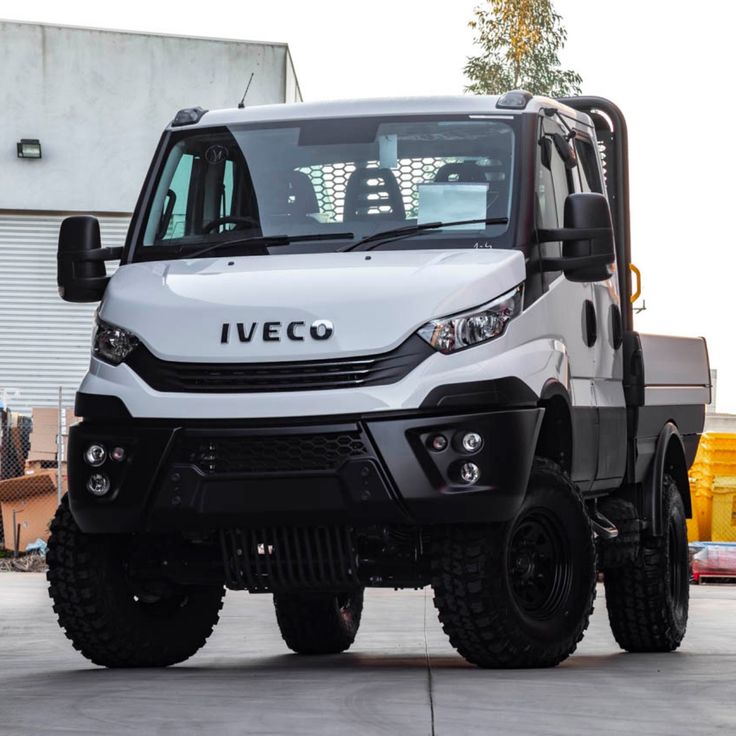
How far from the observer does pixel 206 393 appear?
23.1 feet

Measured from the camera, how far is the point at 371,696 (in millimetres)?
6320

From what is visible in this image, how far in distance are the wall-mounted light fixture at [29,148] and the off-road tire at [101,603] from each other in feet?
65.3

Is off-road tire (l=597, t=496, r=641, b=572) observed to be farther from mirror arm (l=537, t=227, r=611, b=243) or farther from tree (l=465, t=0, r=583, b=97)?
tree (l=465, t=0, r=583, b=97)

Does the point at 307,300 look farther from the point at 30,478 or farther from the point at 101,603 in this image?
the point at 30,478

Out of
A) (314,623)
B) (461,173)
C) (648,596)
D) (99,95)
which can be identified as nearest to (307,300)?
(461,173)

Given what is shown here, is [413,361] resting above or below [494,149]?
below

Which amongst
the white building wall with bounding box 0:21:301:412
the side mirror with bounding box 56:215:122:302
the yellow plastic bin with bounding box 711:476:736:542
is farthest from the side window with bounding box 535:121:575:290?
the white building wall with bounding box 0:21:301:412

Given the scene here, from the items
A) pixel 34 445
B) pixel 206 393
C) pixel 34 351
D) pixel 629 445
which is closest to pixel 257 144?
pixel 206 393

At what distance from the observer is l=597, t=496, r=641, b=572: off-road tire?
29.8 ft

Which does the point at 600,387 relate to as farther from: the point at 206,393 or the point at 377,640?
the point at 377,640

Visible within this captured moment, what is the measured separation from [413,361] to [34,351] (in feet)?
70.0

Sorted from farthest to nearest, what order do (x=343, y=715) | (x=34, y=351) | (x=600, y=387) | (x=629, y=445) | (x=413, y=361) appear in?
(x=34, y=351) → (x=629, y=445) → (x=600, y=387) → (x=413, y=361) → (x=343, y=715)

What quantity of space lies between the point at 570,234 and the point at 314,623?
334 centimetres

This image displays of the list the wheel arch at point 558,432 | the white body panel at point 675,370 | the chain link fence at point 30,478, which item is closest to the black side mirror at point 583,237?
the wheel arch at point 558,432
